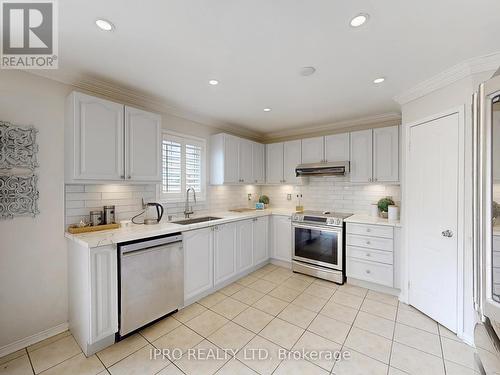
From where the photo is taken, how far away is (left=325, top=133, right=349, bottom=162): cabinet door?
364 centimetres

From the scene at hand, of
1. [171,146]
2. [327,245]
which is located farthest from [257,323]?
[171,146]

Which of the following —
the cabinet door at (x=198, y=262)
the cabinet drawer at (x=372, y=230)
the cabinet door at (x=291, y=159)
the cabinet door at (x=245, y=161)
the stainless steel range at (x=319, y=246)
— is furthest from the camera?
the cabinet door at (x=291, y=159)

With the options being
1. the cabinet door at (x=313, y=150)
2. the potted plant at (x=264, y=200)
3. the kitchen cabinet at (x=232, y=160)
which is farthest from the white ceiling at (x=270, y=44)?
the potted plant at (x=264, y=200)

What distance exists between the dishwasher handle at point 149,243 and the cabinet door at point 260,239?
4.87 feet

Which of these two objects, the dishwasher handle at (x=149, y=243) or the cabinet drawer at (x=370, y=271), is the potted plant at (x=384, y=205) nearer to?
the cabinet drawer at (x=370, y=271)

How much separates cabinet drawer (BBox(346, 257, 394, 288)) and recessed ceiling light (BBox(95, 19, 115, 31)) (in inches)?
142

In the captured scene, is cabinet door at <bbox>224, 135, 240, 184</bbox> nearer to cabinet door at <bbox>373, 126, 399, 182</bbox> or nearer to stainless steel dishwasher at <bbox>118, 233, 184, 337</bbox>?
stainless steel dishwasher at <bbox>118, 233, 184, 337</bbox>

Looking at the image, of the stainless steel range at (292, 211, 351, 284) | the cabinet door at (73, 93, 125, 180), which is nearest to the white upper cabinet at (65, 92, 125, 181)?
the cabinet door at (73, 93, 125, 180)

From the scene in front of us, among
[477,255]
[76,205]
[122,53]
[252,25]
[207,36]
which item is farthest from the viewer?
[76,205]

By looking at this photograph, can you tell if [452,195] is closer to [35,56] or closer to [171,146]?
[171,146]

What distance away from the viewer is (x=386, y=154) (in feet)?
10.8

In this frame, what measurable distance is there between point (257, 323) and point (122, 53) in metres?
2.81

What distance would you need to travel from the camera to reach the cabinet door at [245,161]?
13.1ft

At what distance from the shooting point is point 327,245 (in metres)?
3.36
